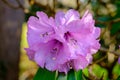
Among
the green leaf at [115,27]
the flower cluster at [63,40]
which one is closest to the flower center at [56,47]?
the flower cluster at [63,40]

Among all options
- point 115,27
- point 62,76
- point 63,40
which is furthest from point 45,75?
point 115,27

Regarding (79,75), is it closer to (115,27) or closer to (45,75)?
(45,75)

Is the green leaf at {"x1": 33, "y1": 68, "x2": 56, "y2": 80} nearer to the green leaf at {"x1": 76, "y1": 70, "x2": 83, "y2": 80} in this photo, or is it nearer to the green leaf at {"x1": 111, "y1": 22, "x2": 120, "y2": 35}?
the green leaf at {"x1": 76, "y1": 70, "x2": 83, "y2": 80}

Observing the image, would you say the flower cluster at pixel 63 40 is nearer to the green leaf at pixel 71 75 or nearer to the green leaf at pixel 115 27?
the green leaf at pixel 71 75

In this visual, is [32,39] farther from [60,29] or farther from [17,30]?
[17,30]

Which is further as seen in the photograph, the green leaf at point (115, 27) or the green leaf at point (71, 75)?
the green leaf at point (115, 27)

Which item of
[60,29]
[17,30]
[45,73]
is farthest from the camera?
[17,30]

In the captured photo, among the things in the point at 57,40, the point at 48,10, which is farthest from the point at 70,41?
the point at 48,10

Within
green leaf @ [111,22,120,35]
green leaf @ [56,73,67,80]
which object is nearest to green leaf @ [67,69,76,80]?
green leaf @ [56,73,67,80]
